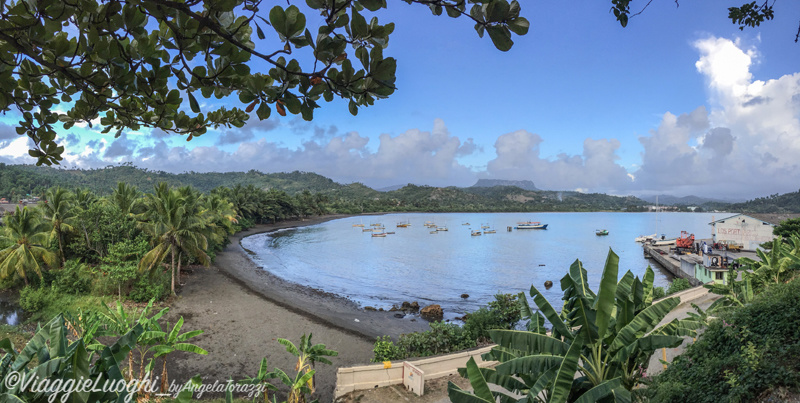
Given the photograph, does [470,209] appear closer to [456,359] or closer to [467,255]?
[467,255]

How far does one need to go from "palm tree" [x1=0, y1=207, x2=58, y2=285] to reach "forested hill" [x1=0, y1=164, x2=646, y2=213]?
7972cm

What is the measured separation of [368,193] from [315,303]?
136 metres

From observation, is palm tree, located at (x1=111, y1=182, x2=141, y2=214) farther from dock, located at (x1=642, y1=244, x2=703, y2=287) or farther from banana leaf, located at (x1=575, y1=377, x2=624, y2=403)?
dock, located at (x1=642, y1=244, x2=703, y2=287)

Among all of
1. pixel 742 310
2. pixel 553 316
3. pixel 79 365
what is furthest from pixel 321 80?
pixel 742 310

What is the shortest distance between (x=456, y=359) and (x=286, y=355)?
723 cm

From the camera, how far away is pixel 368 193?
156 meters

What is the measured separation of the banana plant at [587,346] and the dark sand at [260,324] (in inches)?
286

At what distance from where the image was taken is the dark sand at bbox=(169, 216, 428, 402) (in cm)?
1146

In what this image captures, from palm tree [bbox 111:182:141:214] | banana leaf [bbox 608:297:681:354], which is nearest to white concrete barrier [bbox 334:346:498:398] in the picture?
banana leaf [bbox 608:297:681:354]

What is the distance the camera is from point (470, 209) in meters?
131

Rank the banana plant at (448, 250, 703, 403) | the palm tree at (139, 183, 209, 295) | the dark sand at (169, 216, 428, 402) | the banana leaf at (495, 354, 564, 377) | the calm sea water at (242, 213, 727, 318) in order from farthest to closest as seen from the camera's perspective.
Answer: the calm sea water at (242, 213, 727, 318) → the palm tree at (139, 183, 209, 295) → the dark sand at (169, 216, 428, 402) → the banana leaf at (495, 354, 564, 377) → the banana plant at (448, 250, 703, 403)

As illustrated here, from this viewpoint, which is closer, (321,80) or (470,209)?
(321,80)

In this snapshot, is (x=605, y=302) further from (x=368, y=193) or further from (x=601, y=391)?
(x=368, y=193)

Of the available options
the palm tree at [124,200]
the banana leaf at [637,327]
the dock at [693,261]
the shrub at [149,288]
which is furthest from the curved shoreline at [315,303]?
the dock at [693,261]
